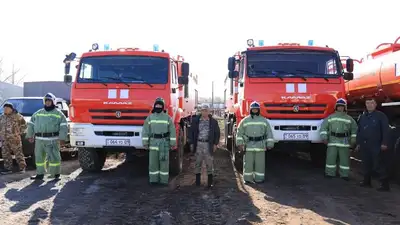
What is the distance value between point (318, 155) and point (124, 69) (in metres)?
5.15

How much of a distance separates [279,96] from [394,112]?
7.52ft

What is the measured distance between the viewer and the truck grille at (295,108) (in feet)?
28.1

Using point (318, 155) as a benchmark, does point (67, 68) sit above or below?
above

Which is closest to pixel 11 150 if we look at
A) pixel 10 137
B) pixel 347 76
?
pixel 10 137

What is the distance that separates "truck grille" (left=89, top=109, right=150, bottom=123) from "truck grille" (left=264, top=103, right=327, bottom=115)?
8.07 ft

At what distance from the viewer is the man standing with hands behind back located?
7.76 m

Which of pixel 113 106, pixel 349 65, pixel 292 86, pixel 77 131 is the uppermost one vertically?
pixel 349 65

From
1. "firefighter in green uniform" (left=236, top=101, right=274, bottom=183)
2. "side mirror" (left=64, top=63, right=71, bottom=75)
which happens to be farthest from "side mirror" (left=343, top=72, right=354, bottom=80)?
"side mirror" (left=64, top=63, right=71, bottom=75)

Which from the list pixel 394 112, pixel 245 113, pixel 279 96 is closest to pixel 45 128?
pixel 245 113

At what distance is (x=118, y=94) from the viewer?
332 inches

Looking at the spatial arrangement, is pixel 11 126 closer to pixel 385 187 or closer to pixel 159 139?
pixel 159 139

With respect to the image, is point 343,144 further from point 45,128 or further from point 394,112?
point 45,128

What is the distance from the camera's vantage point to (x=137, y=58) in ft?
29.0

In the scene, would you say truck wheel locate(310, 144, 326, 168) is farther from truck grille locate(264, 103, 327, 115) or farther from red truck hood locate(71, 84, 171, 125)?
red truck hood locate(71, 84, 171, 125)
